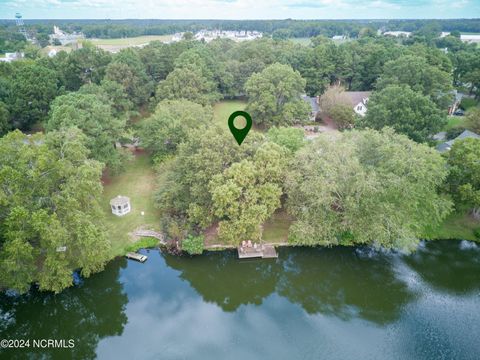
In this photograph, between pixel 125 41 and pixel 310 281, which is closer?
pixel 310 281

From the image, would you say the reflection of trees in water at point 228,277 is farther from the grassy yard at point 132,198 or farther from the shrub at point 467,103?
the shrub at point 467,103

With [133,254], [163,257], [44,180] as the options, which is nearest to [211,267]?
[163,257]

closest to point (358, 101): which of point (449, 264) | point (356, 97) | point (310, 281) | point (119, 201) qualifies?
point (356, 97)

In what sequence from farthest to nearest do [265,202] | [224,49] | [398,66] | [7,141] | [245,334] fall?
[224,49] → [398,66] → [265,202] → [7,141] → [245,334]

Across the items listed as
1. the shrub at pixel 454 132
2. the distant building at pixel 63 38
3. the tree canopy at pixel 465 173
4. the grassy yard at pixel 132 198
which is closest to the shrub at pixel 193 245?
the grassy yard at pixel 132 198

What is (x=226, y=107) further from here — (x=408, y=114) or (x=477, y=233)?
(x=477, y=233)

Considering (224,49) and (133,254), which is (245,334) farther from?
(224,49)
